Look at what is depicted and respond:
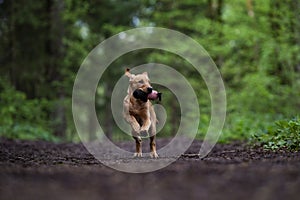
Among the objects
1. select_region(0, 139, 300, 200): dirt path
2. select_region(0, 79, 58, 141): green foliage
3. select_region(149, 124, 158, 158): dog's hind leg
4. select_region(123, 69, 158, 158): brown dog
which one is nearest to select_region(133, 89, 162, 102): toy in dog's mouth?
select_region(123, 69, 158, 158): brown dog

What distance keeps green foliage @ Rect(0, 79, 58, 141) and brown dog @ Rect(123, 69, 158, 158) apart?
10820 mm

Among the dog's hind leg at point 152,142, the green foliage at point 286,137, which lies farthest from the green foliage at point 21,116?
the green foliage at point 286,137

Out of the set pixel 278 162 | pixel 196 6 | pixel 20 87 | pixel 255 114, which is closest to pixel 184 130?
pixel 255 114

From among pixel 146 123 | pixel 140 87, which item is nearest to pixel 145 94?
pixel 140 87

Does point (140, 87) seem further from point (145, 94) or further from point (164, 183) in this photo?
point (164, 183)

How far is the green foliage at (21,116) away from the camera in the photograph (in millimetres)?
18812

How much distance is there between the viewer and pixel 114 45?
25594mm

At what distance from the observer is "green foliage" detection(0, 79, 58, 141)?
18.8 metres

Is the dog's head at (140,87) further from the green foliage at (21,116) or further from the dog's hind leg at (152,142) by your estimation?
the green foliage at (21,116)

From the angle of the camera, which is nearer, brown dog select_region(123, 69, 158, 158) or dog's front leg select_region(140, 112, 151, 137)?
dog's front leg select_region(140, 112, 151, 137)

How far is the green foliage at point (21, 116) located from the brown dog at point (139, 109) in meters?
10.8

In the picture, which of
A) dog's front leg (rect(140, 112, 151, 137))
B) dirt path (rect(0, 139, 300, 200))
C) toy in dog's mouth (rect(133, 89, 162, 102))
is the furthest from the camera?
toy in dog's mouth (rect(133, 89, 162, 102))

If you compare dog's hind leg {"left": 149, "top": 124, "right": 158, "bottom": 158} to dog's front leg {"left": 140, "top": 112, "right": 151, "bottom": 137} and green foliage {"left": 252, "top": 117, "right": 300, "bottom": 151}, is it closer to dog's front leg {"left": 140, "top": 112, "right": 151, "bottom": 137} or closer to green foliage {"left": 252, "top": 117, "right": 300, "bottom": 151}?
dog's front leg {"left": 140, "top": 112, "right": 151, "bottom": 137}

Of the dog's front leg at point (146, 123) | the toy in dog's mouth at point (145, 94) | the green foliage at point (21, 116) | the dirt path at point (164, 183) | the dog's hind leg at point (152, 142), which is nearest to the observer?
the dirt path at point (164, 183)
